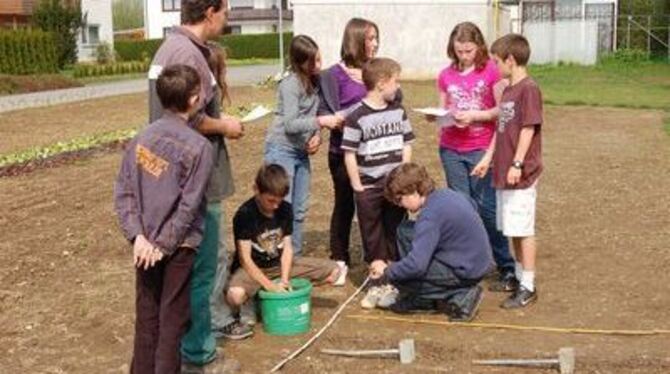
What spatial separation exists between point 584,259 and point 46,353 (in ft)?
12.6

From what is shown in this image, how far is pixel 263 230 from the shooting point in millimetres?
5566

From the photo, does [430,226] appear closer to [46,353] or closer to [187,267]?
[187,267]

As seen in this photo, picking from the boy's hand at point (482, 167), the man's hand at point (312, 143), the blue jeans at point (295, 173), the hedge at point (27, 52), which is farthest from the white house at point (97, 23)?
the boy's hand at point (482, 167)

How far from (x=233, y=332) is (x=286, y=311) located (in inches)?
12.5

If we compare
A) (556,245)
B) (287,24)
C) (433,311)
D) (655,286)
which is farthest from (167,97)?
(287,24)

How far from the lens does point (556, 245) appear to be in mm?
7508

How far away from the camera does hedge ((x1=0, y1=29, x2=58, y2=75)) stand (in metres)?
35.7

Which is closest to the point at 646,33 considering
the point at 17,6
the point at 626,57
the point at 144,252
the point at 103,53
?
the point at 626,57

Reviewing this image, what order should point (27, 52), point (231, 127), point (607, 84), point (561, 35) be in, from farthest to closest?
point (27, 52) → point (561, 35) → point (607, 84) → point (231, 127)

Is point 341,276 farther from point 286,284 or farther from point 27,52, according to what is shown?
point 27,52

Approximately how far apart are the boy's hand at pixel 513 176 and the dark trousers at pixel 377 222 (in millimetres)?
829

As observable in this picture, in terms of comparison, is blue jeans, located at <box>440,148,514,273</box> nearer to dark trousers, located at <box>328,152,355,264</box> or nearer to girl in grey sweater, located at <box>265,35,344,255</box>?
dark trousers, located at <box>328,152,355,264</box>

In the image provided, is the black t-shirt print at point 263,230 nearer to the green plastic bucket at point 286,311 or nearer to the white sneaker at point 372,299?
the green plastic bucket at point 286,311

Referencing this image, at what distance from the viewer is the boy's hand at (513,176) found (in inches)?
226
